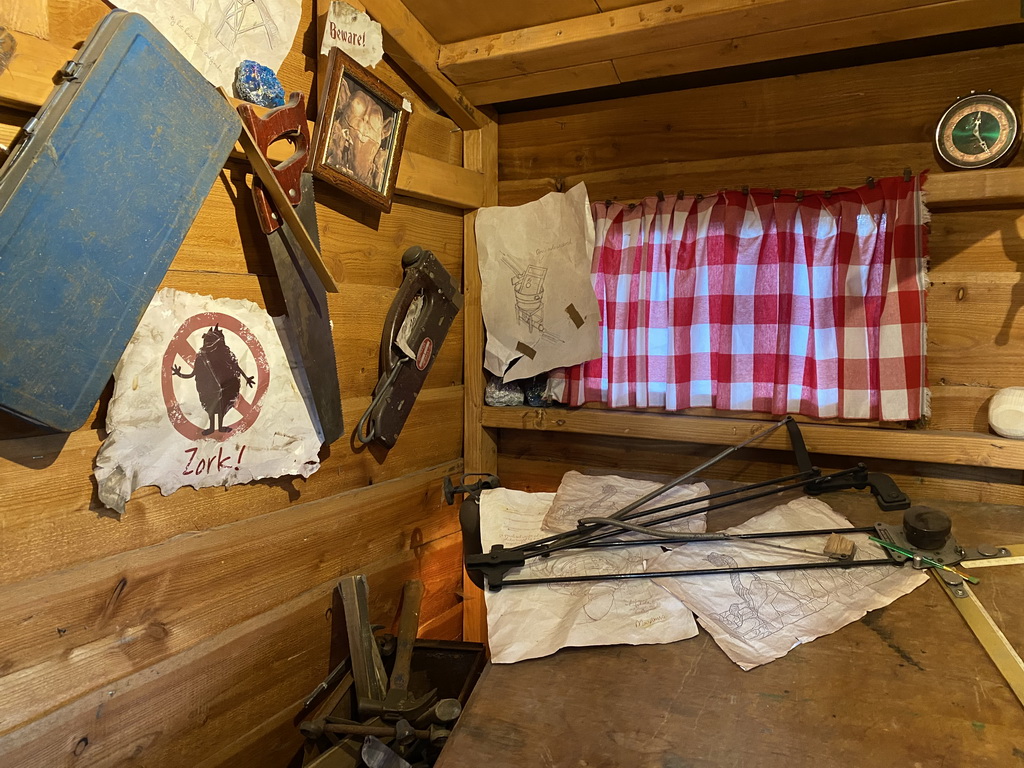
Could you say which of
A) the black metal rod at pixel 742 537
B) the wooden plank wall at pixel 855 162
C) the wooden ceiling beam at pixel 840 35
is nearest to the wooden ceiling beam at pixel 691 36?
the wooden ceiling beam at pixel 840 35

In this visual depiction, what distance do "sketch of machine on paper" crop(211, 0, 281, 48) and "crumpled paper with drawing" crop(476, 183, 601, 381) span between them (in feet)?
2.63

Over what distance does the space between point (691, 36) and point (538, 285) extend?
746 mm

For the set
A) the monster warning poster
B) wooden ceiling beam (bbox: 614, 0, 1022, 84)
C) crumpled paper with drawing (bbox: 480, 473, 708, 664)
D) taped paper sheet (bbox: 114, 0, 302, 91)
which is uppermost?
wooden ceiling beam (bbox: 614, 0, 1022, 84)

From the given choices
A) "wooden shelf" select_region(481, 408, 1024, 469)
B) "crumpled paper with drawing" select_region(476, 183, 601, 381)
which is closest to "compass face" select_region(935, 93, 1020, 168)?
"wooden shelf" select_region(481, 408, 1024, 469)

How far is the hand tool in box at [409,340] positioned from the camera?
5.14 feet

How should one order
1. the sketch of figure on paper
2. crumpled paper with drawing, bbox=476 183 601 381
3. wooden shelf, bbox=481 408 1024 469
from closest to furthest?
the sketch of figure on paper
wooden shelf, bbox=481 408 1024 469
crumpled paper with drawing, bbox=476 183 601 381

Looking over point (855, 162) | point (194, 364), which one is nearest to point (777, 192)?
point (855, 162)

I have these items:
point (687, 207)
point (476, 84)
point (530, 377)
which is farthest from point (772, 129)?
point (530, 377)

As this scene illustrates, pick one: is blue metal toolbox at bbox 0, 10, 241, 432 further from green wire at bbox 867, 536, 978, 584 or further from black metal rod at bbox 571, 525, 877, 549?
green wire at bbox 867, 536, 978, 584

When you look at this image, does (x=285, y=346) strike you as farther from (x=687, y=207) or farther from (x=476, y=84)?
(x=687, y=207)

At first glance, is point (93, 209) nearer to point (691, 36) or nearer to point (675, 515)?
point (675, 515)

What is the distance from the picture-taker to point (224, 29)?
1118mm

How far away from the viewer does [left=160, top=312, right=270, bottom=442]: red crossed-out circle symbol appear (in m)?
1.09

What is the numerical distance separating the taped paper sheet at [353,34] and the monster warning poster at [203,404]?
0.62m
